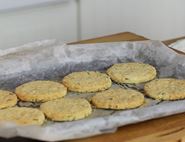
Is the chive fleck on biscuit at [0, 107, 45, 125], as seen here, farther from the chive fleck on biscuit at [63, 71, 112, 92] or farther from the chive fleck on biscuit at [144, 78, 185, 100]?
the chive fleck on biscuit at [144, 78, 185, 100]

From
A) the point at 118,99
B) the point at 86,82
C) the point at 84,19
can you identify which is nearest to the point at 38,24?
the point at 84,19

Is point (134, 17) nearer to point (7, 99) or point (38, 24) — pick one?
point (38, 24)

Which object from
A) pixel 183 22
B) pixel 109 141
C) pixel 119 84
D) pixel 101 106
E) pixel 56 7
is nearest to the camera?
pixel 109 141

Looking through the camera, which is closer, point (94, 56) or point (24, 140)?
point (24, 140)

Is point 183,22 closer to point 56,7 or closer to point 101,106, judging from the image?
point 56,7

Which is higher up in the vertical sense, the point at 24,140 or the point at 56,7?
the point at 56,7

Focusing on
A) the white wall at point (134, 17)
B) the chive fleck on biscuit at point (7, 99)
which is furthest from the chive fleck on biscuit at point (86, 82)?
the white wall at point (134, 17)

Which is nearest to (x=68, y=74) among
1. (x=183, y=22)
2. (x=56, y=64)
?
(x=56, y=64)

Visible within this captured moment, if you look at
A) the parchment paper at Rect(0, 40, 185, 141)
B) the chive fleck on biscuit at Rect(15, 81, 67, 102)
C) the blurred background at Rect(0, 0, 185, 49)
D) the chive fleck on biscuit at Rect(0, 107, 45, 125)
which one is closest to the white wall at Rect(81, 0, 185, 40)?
the blurred background at Rect(0, 0, 185, 49)
